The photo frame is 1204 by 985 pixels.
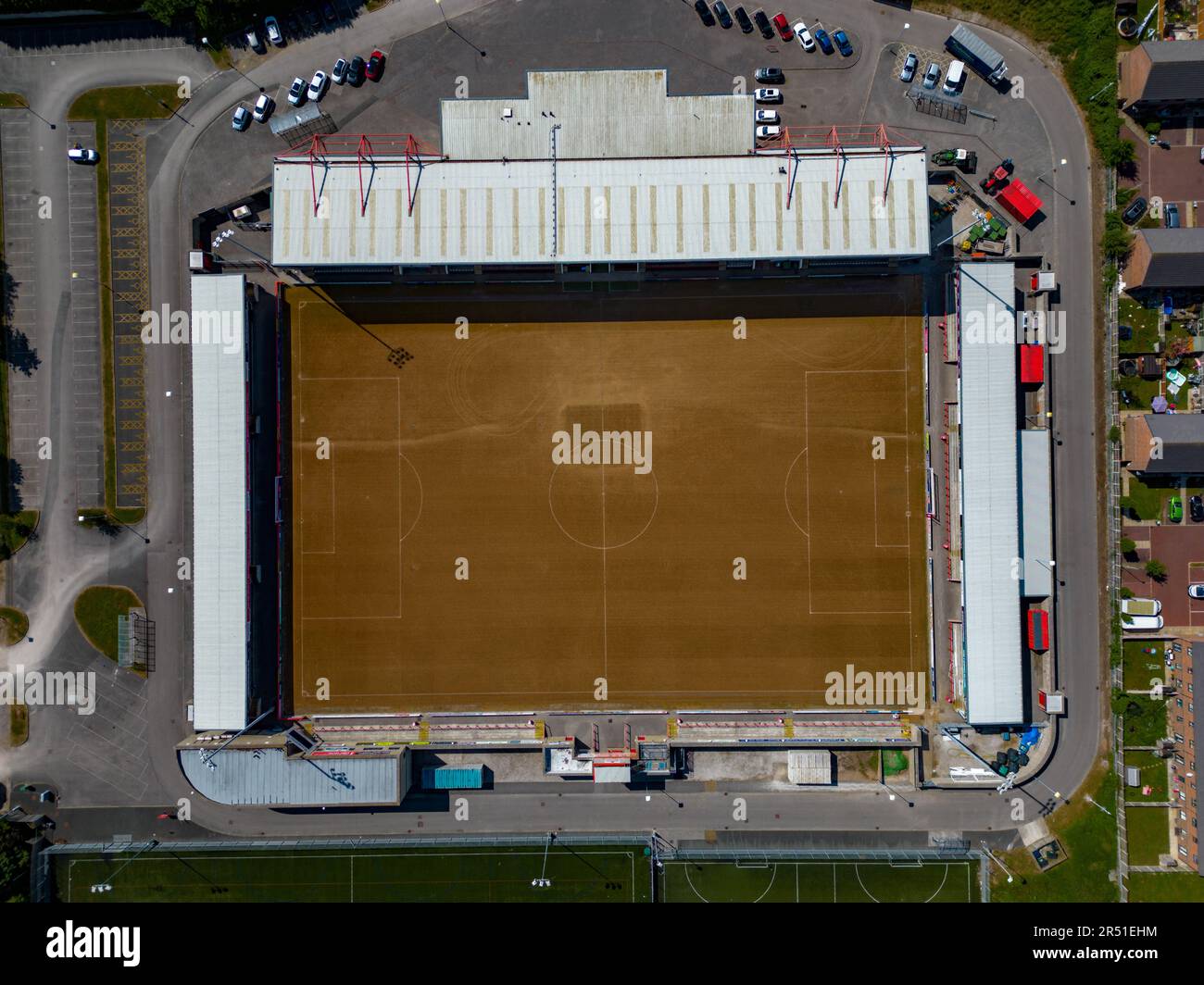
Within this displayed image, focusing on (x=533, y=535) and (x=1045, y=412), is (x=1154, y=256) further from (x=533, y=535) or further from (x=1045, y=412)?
(x=533, y=535)

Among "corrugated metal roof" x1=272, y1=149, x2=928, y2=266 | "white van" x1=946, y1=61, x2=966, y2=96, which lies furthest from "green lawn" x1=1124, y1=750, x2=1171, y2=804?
"white van" x1=946, y1=61, x2=966, y2=96

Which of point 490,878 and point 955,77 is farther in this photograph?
point 490,878

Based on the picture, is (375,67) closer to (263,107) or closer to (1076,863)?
(263,107)

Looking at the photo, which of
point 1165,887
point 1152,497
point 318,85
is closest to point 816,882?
point 1165,887

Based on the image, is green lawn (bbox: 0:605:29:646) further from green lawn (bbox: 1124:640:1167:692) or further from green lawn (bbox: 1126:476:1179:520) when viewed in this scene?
green lawn (bbox: 1126:476:1179:520)
